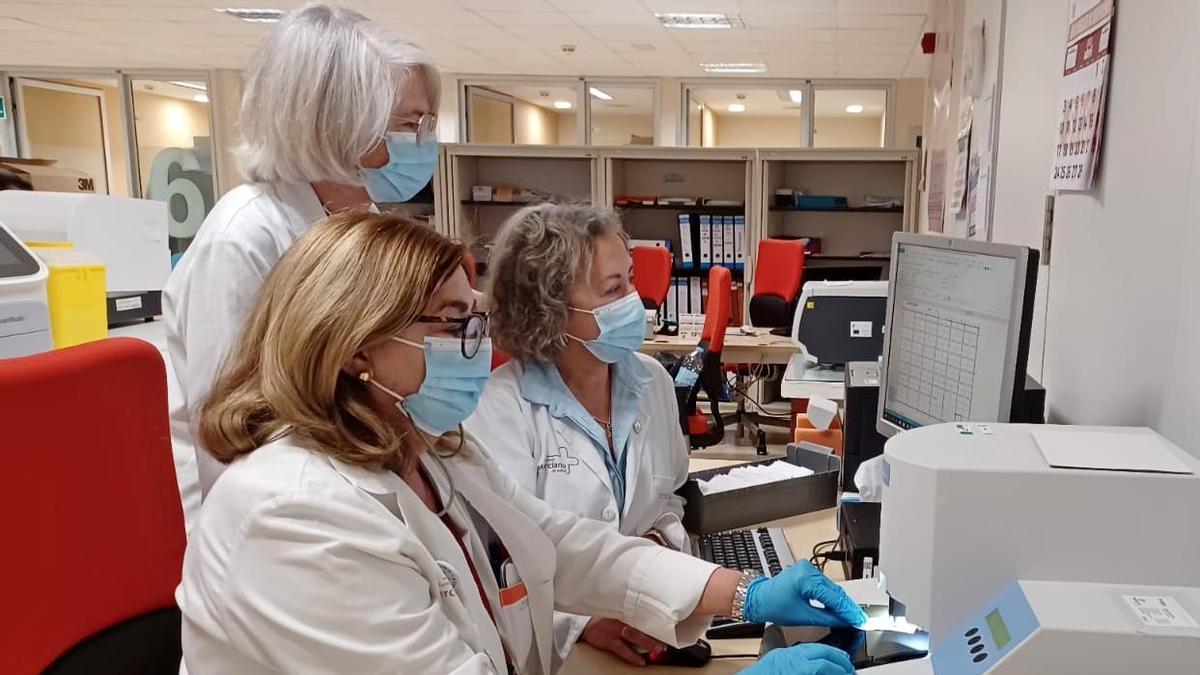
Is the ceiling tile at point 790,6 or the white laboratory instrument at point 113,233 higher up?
the ceiling tile at point 790,6

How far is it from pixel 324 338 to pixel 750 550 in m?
0.90

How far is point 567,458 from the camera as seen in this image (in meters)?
1.54

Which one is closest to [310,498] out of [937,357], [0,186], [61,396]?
[61,396]

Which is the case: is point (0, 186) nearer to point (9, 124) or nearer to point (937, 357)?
point (937, 357)

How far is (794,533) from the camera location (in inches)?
63.8

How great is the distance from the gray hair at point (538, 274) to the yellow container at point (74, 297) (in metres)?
0.95

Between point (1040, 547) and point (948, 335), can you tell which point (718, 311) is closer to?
point (948, 335)

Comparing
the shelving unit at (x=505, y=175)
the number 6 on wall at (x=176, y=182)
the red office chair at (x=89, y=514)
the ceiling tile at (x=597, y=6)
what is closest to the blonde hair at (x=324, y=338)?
the red office chair at (x=89, y=514)

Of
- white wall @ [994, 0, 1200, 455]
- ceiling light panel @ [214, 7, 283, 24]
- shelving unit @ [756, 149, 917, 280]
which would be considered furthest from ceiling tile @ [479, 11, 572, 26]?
white wall @ [994, 0, 1200, 455]

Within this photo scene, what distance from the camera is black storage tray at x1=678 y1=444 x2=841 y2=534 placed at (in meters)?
1.61

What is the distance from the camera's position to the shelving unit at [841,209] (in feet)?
17.9

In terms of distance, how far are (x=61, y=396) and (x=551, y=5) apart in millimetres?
5163

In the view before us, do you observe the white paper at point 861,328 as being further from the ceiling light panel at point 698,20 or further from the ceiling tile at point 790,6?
the ceiling light panel at point 698,20

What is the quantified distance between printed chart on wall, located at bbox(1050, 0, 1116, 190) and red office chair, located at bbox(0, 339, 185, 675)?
1.51 metres
